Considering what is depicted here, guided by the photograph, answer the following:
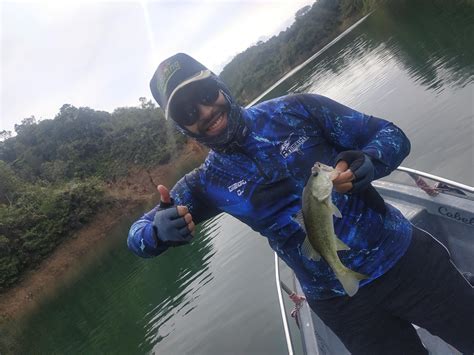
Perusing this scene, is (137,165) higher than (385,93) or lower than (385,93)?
higher

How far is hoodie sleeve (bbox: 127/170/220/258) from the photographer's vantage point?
2445 millimetres

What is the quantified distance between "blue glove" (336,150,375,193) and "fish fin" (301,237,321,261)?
399 mm

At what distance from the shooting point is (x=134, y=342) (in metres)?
11.6

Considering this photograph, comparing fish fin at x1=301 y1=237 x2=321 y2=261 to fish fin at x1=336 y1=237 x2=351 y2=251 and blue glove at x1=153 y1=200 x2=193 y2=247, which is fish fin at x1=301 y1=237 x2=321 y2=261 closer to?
fish fin at x1=336 y1=237 x2=351 y2=251

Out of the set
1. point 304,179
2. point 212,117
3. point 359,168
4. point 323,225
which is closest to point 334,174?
point 359,168

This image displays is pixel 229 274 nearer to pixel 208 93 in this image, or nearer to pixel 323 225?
pixel 208 93

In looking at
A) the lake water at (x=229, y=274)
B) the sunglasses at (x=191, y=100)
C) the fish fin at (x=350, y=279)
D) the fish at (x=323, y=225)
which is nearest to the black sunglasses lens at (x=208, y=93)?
the sunglasses at (x=191, y=100)

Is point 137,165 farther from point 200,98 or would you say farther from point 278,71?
point 200,98

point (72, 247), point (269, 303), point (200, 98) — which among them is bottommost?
point (269, 303)

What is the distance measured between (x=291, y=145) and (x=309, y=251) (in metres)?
0.67

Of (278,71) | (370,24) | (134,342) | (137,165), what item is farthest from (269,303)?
(278,71)

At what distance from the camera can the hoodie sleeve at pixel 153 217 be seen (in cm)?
244

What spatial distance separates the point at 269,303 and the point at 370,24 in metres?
43.9

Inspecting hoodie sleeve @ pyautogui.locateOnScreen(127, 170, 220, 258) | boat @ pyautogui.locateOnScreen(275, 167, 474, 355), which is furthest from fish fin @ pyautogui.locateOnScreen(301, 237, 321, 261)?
boat @ pyautogui.locateOnScreen(275, 167, 474, 355)
